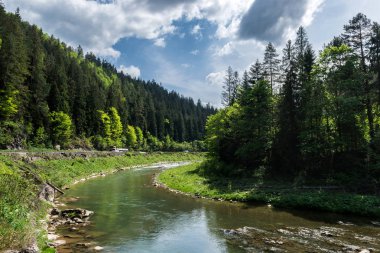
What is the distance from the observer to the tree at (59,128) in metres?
75.3

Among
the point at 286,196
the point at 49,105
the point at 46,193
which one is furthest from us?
the point at 49,105

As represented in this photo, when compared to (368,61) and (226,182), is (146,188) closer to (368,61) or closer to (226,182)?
(226,182)

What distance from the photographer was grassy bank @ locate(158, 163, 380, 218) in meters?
25.9

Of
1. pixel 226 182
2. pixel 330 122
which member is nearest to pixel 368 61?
pixel 330 122

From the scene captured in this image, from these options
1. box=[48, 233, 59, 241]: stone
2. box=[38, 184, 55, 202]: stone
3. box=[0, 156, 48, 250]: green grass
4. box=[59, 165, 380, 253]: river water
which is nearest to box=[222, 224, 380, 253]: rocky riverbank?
box=[59, 165, 380, 253]: river water

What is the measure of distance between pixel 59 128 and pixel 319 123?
57.6m

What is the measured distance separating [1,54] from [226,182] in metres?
46.7

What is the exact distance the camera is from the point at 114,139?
111m

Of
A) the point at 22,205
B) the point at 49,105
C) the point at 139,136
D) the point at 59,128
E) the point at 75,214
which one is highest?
the point at 49,105

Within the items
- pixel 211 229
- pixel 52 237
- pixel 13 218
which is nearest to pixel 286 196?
pixel 211 229

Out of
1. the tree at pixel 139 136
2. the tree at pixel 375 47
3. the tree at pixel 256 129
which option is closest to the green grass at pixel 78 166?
the tree at pixel 256 129

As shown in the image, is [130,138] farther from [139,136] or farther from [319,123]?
[319,123]

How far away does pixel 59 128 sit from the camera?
76.1m

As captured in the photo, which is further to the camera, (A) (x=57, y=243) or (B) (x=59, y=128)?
Answer: (B) (x=59, y=128)
